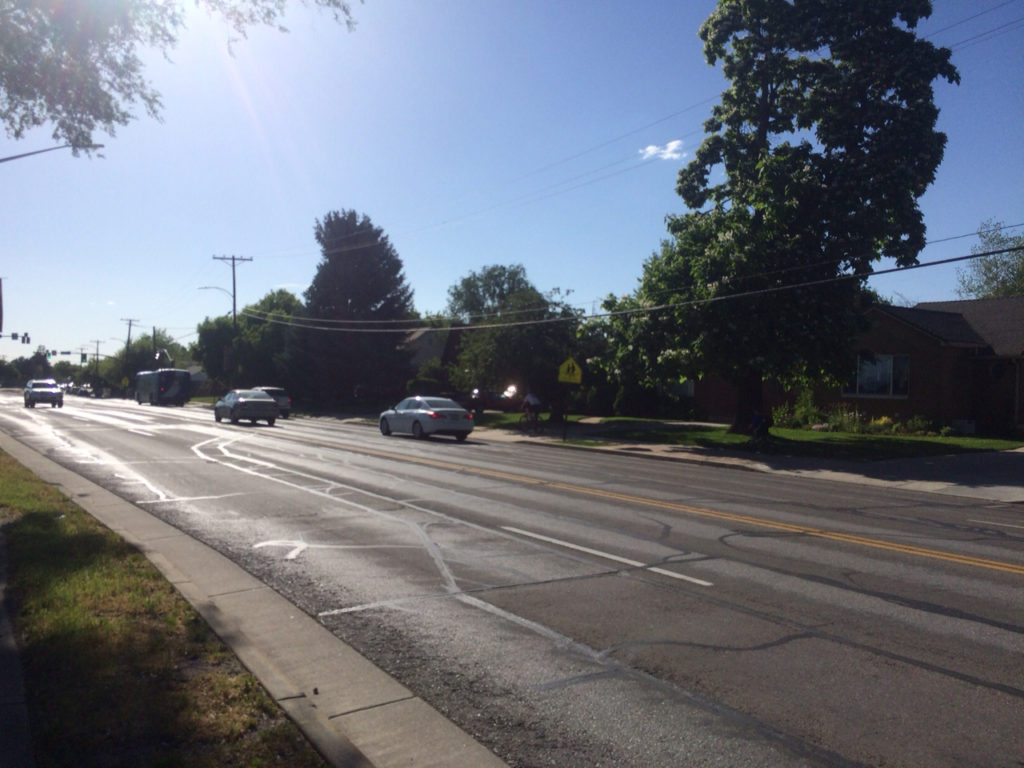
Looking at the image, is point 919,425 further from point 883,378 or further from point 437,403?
point 437,403

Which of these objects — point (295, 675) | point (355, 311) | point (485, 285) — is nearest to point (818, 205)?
point (295, 675)

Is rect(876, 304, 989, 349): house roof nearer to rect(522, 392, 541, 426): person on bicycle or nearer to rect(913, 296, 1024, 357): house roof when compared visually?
rect(913, 296, 1024, 357): house roof

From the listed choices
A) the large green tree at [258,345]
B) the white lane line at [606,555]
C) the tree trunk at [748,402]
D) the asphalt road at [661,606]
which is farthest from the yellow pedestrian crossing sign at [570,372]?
the large green tree at [258,345]

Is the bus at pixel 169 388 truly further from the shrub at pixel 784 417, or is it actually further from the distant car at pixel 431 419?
the shrub at pixel 784 417

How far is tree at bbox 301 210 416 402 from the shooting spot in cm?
5678

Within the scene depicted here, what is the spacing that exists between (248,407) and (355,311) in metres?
22.5

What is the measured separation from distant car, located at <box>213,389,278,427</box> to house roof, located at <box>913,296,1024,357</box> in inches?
1131

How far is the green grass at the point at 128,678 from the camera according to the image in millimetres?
4133

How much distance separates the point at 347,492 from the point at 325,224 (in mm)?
48410

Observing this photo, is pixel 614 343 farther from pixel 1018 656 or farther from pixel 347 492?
pixel 1018 656

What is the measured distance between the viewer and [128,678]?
5008 mm

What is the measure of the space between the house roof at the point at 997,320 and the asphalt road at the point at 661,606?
60.9ft

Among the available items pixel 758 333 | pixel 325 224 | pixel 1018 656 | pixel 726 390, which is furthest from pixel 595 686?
pixel 325 224

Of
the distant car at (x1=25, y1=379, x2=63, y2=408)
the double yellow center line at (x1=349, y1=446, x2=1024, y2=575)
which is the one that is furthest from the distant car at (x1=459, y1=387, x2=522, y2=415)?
the distant car at (x1=25, y1=379, x2=63, y2=408)
